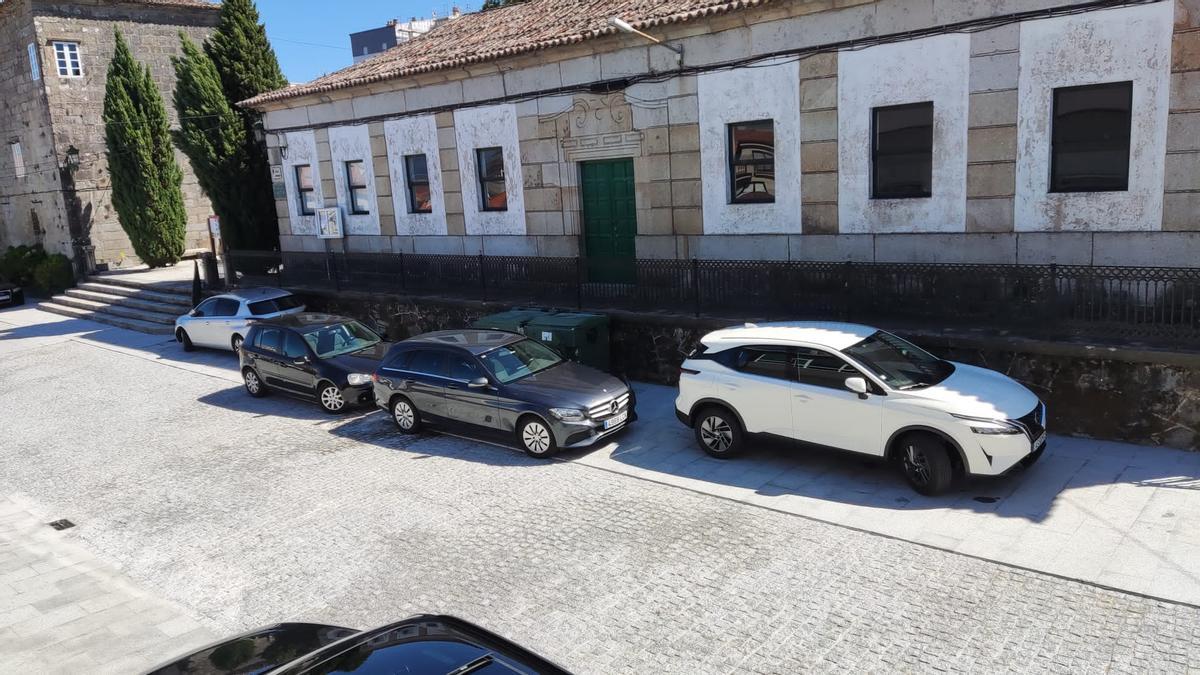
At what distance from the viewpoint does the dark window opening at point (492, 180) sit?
1845 centimetres

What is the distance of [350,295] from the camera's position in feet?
65.3

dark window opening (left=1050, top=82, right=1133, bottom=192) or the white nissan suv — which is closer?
the white nissan suv

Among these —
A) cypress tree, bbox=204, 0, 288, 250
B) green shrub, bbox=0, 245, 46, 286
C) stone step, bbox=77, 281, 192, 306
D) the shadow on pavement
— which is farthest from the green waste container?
green shrub, bbox=0, 245, 46, 286

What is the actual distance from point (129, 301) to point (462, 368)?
729 inches

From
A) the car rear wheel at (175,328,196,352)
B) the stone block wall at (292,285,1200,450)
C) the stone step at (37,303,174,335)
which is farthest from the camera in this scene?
the stone step at (37,303,174,335)

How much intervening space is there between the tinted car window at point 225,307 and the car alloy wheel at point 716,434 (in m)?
12.3

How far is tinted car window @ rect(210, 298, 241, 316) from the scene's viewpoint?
1872 centimetres

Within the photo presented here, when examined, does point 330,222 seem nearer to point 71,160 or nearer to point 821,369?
point 71,160

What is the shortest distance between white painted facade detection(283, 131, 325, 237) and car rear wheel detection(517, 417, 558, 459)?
1358cm

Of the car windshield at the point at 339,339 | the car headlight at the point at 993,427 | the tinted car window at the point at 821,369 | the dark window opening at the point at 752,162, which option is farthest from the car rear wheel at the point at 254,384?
the car headlight at the point at 993,427

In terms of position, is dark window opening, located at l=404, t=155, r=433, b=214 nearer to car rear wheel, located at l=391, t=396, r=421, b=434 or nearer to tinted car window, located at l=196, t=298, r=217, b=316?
tinted car window, located at l=196, t=298, r=217, b=316

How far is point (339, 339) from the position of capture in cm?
1477

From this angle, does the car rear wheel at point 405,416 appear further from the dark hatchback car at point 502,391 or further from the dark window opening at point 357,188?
the dark window opening at point 357,188

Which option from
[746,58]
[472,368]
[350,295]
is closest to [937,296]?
[746,58]
